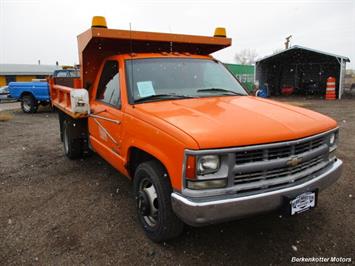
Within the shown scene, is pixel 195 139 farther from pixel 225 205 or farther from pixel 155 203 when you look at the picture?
pixel 155 203

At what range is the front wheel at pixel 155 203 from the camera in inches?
110

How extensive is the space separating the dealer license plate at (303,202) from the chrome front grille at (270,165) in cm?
16

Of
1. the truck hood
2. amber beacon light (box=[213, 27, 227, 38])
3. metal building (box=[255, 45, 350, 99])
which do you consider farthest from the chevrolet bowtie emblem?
metal building (box=[255, 45, 350, 99])

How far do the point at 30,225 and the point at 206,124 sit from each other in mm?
2476

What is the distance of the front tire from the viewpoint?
46.5 feet

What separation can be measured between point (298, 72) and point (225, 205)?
85.7 ft

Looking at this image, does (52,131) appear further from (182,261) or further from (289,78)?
(289,78)

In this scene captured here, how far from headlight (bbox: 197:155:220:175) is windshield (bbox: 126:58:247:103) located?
52.1 inches

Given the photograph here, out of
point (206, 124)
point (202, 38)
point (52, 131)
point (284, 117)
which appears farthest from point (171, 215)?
point (52, 131)

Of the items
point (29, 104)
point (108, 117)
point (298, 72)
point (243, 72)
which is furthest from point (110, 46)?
point (298, 72)

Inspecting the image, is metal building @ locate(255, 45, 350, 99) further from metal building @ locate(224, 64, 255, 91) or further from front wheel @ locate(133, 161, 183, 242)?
front wheel @ locate(133, 161, 183, 242)

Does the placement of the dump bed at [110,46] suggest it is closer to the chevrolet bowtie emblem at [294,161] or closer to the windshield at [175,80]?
the windshield at [175,80]

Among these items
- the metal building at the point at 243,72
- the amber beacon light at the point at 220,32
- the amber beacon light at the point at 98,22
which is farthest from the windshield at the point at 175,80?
the metal building at the point at 243,72

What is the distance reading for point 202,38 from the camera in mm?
4977
